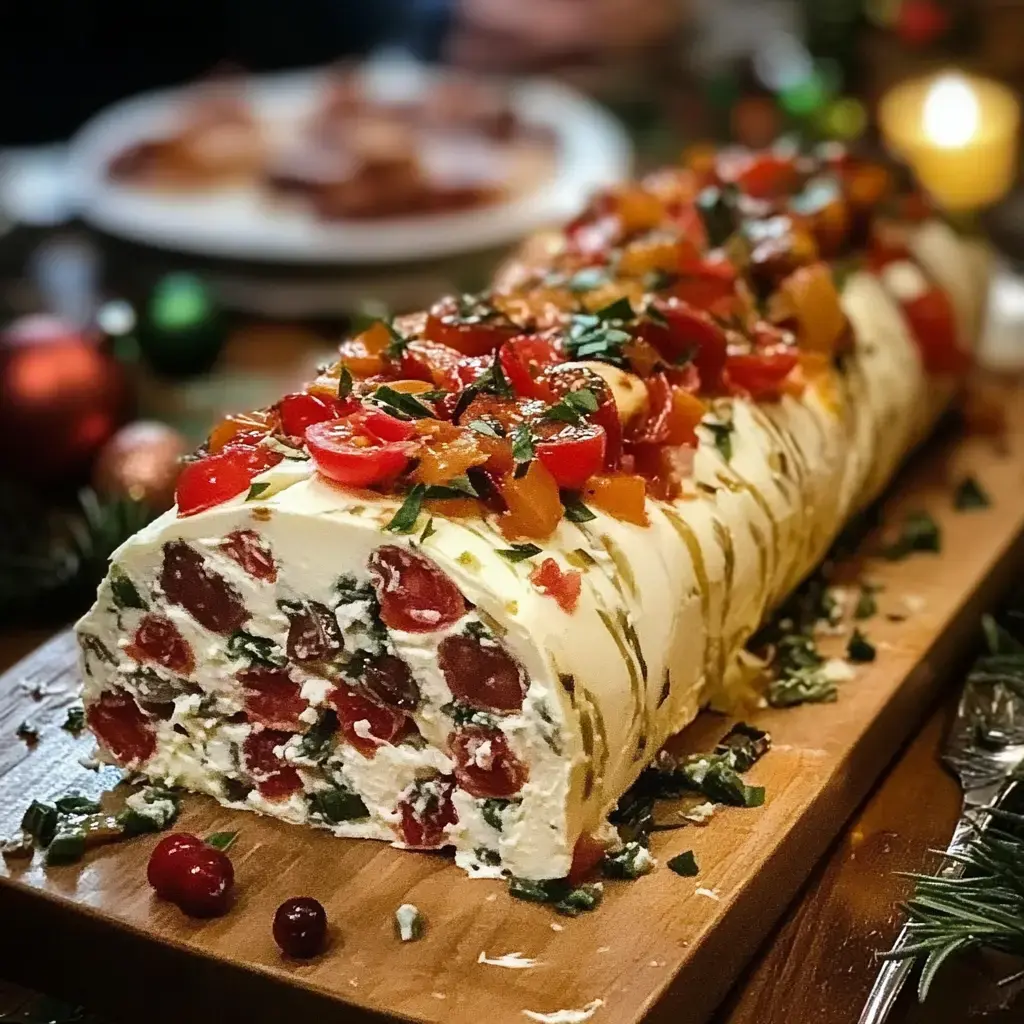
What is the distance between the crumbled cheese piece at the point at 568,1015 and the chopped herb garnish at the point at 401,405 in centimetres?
100

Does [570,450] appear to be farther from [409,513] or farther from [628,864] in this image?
[628,864]

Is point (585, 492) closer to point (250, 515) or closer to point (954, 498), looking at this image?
point (250, 515)

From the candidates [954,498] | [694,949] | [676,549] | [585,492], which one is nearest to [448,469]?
[585,492]

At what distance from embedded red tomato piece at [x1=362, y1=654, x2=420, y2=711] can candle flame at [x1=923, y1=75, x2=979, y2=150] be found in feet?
12.6

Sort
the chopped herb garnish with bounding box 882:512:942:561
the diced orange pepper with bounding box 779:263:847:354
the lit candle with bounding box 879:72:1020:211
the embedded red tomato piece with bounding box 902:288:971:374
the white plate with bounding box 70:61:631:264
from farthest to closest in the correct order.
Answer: the lit candle with bounding box 879:72:1020:211, the white plate with bounding box 70:61:631:264, the embedded red tomato piece with bounding box 902:288:971:374, the chopped herb garnish with bounding box 882:512:942:561, the diced orange pepper with bounding box 779:263:847:354

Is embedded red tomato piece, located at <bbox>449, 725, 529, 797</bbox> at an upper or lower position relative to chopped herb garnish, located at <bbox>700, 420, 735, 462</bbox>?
lower

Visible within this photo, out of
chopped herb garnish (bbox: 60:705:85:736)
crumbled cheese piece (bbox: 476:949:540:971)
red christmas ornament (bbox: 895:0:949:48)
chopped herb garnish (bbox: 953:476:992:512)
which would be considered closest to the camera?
crumbled cheese piece (bbox: 476:949:540:971)

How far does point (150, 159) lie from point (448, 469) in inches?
150

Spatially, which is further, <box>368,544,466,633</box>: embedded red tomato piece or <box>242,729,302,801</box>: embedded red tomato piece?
<box>242,729,302,801</box>: embedded red tomato piece

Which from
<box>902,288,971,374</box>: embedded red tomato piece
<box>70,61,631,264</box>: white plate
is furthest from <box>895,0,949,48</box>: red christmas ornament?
<box>902,288,971,374</box>: embedded red tomato piece

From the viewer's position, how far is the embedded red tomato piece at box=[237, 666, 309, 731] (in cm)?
269

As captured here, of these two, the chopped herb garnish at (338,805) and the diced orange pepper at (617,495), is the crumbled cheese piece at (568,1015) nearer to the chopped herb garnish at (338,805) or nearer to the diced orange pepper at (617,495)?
the chopped herb garnish at (338,805)

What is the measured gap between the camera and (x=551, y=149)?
6152 mm

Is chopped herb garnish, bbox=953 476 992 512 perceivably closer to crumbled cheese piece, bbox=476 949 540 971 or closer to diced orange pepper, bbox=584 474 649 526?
diced orange pepper, bbox=584 474 649 526
